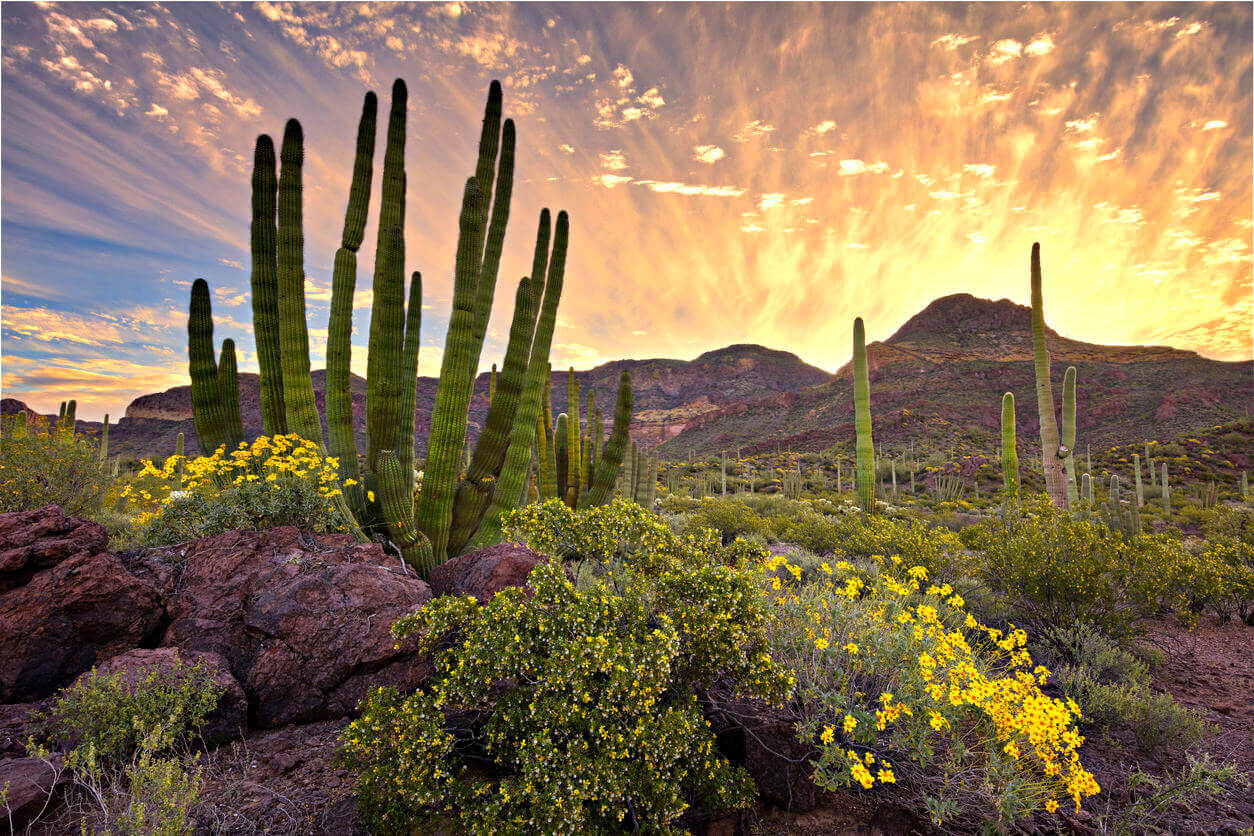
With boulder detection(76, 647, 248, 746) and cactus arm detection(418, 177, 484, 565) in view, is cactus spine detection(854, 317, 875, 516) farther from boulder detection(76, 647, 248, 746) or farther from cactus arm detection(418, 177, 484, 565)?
boulder detection(76, 647, 248, 746)

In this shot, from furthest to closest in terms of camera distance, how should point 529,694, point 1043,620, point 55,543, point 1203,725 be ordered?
point 1043,620, point 1203,725, point 55,543, point 529,694

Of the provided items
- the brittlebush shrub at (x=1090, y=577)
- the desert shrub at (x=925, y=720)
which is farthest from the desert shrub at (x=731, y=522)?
the desert shrub at (x=925, y=720)

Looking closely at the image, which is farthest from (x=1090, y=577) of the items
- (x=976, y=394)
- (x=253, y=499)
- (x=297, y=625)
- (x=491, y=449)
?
(x=976, y=394)

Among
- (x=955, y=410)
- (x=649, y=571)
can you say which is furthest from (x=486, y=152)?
(x=955, y=410)

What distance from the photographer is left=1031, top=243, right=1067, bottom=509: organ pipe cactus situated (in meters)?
11.5

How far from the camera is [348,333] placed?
711cm

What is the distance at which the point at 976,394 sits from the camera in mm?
50250

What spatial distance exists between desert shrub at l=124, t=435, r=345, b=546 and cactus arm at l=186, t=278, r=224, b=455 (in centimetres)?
96

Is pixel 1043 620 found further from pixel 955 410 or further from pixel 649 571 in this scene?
pixel 955 410

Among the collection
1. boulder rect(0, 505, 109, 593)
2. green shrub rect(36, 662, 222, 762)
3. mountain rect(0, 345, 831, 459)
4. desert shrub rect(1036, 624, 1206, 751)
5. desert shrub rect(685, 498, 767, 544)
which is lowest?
desert shrub rect(1036, 624, 1206, 751)

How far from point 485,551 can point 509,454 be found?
223 cm

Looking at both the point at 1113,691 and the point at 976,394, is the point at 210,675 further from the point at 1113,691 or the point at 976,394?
the point at 976,394

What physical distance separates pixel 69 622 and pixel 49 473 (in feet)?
23.5

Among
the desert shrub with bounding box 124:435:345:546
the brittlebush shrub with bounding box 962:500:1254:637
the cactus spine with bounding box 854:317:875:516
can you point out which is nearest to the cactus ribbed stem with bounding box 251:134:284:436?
the desert shrub with bounding box 124:435:345:546
